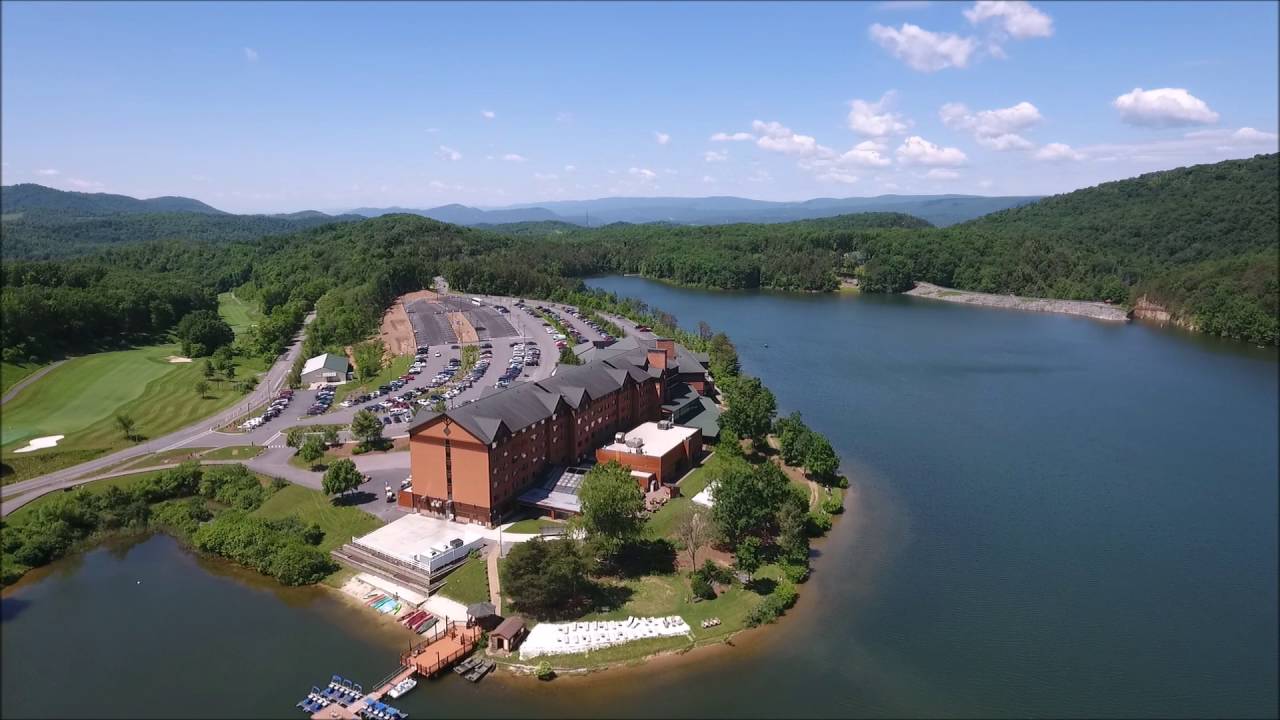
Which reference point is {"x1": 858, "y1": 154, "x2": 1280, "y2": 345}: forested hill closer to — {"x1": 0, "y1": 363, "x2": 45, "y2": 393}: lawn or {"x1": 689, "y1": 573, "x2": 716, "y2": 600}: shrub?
{"x1": 689, "y1": 573, "x2": 716, "y2": 600}: shrub

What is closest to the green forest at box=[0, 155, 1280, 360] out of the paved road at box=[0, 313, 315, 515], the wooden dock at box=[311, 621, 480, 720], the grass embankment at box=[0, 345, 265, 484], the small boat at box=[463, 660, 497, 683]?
the grass embankment at box=[0, 345, 265, 484]

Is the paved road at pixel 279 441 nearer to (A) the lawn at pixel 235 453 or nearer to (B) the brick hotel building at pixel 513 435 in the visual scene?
(A) the lawn at pixel 235 453

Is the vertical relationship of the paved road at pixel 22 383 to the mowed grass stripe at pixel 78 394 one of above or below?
above

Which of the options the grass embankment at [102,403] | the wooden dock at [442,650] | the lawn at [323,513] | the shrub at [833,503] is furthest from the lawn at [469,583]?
the shrub at [833,503]

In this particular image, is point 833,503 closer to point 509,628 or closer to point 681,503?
point 681,503

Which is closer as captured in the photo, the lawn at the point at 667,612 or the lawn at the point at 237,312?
the lawn at the point at 667,612

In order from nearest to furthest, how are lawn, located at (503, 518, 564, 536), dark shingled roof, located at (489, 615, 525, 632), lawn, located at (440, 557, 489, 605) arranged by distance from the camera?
dark shingled roof, located at (489, 615, 525, 632), lawn, located at (440, 557, 489, 605), lawn, located at (503, 518, 564, 536)

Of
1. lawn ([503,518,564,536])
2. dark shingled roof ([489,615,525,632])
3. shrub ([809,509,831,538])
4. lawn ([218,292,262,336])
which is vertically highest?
lawn ([218,292,262,336])
